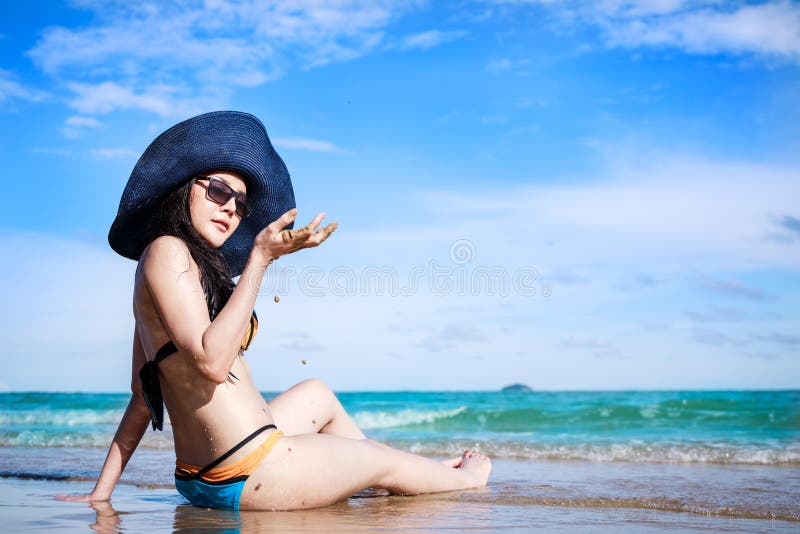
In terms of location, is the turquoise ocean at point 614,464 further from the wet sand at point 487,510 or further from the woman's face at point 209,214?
the woman's face at point 209,214

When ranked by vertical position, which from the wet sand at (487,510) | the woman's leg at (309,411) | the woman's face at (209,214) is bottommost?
the wet sand at (487,510)

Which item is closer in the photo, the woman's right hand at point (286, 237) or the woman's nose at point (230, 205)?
the woman's right hand at point (286, 237)

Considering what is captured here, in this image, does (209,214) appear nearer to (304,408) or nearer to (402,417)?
(304,408)

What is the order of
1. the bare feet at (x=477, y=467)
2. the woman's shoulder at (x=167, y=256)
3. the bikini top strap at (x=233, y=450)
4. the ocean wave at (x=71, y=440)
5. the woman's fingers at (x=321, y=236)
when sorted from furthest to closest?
the ocean wave at (x=71, y=440)
the bare feet at (x=477, y=467)
the bikini top strap at (x=233, y=450)
the woman's shoulder at (x=167, y=256)
the woman's fingers at (x=321, y=236)

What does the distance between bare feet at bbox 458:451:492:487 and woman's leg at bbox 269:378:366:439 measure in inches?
36.5

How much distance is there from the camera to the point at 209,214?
3.32m

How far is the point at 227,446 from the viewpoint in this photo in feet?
10.5

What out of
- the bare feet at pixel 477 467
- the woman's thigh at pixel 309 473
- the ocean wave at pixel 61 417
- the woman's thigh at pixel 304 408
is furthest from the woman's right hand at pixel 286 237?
the ocean wave at pixel 61 417

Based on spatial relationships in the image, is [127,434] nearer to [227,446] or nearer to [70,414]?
[227,446]

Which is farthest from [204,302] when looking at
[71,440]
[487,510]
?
[71,440]

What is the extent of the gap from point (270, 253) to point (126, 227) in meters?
1.05

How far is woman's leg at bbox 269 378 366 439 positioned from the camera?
155 inches

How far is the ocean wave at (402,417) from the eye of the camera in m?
19.8

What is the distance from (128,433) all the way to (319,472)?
112 centimetres
